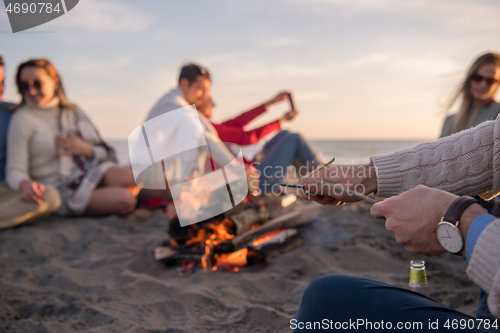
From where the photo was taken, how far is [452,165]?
58.8 inches

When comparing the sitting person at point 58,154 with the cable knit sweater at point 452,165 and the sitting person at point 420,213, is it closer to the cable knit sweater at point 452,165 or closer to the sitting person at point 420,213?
the sitting person at point 420,213

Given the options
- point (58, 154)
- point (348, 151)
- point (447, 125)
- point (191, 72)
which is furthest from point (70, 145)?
point (348, 151)

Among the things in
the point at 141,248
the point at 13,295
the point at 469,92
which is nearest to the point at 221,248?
the point at 141,248

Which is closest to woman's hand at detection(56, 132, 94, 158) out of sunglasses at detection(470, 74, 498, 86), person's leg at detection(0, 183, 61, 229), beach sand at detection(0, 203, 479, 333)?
person's leg at detection(0, 183, 61, 229)

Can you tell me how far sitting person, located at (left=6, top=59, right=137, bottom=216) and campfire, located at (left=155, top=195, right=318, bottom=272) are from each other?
6.21 ft

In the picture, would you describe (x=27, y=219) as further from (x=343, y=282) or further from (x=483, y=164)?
(x=483, y=164)

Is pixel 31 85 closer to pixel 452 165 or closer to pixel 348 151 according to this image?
pixel 452 165

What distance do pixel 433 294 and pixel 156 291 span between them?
192cm

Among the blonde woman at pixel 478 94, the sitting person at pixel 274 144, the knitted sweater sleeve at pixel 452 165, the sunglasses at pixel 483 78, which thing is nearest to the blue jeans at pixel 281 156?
the sitting person at pixel 274 144

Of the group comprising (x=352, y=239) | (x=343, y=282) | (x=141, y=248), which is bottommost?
(x=352, y=239)

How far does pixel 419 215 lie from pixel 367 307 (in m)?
0.32

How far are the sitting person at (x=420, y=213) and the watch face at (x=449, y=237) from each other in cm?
1

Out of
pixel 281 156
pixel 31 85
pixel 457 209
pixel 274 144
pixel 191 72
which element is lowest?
pixel 281 156

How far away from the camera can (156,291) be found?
244 centimetres
